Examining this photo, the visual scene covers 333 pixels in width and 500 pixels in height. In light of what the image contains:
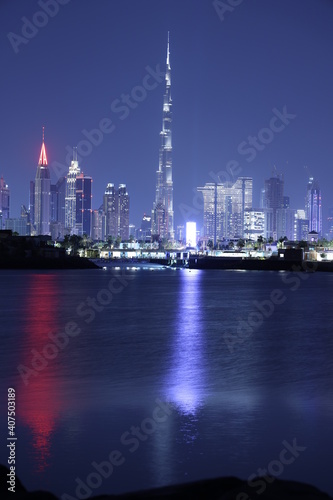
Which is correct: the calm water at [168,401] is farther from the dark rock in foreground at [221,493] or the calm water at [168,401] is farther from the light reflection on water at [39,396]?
the dark rock in foreground at [221,493]

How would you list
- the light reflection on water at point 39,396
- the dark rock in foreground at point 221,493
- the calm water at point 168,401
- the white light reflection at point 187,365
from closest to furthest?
the dark rock in foreground at point 221,493 → the calm water at point 168,401 → the light reflection on water at point 39,396 → the white light reflection at point 187,365

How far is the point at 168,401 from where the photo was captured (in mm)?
12180

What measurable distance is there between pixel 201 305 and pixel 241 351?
820 inches

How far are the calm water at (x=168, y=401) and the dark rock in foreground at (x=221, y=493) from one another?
4.83 feet

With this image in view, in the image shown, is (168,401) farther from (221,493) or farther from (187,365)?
(221,493)

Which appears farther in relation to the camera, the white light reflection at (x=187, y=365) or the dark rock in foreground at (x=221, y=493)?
the white light reflection at (x=187, y=365)

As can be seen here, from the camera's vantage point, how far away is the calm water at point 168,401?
25.8 ft

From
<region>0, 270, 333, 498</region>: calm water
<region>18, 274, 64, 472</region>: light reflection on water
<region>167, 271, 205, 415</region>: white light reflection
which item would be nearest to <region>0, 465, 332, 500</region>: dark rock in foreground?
<region>0, 270, 333, 498</region>: calm water

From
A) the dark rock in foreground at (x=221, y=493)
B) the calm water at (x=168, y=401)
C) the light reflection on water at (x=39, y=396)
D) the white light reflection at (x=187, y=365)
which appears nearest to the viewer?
the dark rock in foreground at (x=221, y=493)

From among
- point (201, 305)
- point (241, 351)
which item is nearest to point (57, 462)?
point (241, 351)

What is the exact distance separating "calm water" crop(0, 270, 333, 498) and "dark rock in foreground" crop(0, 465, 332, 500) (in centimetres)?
147

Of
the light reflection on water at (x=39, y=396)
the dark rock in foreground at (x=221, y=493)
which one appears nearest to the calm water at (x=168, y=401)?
the light reflection on water at (x=39, y=396)

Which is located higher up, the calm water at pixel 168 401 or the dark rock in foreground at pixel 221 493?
the dark rock in foreground at pixel 221 493

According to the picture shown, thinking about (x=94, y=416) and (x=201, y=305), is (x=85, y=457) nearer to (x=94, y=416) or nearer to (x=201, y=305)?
(x=94, y=416)
